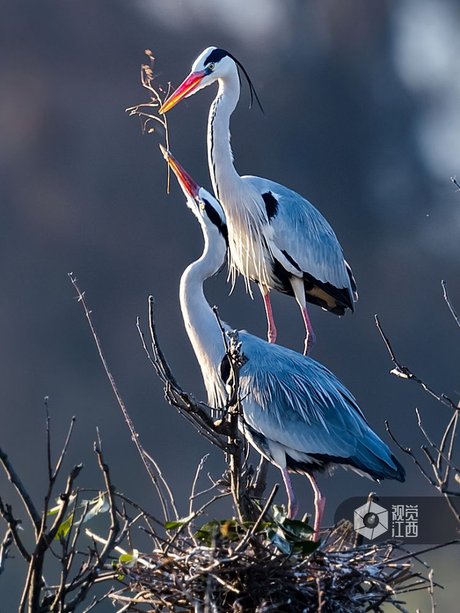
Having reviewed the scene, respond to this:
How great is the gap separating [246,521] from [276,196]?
1826 millimetres

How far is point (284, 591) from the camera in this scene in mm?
1739

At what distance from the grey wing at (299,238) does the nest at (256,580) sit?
1710 mm

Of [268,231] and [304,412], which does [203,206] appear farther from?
[268,231]

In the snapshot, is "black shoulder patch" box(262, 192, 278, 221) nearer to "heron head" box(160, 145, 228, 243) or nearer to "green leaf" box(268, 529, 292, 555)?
"heron head" box(160, 145, 228, 243)

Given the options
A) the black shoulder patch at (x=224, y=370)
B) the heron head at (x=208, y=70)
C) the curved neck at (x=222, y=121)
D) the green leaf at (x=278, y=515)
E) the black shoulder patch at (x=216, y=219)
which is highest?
the heron head at (x=208, y=70)

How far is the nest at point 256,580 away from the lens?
5.55ft

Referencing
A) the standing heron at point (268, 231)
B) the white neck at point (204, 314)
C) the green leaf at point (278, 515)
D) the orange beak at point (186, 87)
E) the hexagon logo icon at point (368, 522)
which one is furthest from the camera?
the standing heron at point (268, 231)

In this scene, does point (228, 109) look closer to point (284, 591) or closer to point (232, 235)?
point (232, 235)

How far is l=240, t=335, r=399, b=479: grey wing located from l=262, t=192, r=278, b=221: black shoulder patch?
0.80 metres

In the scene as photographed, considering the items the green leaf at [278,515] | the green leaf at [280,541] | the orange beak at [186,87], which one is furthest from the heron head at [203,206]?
the green leaf at [280,541]

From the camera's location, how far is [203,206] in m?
2.53

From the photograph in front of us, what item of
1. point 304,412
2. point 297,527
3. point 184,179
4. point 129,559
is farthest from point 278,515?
point 184,179

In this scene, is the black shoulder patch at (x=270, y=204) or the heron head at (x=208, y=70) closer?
the heron head at (x=208, y=70)

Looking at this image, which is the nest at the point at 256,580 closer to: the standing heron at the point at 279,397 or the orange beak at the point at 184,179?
the standing heron at the point at 279,397
